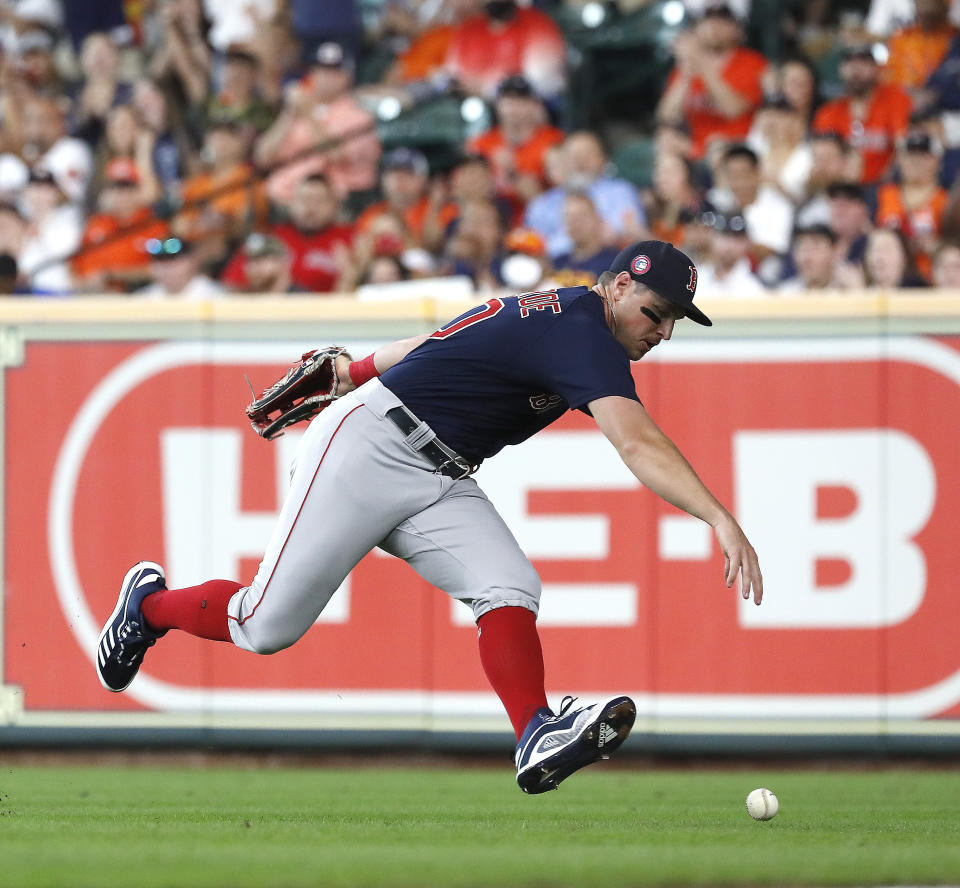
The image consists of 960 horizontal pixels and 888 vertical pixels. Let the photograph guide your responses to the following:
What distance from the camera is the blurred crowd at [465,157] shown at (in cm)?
983

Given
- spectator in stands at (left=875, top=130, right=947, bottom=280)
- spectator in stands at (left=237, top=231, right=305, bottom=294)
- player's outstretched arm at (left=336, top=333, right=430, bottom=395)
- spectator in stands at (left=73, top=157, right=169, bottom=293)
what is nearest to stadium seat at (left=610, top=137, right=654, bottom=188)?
spectator in stands at (left=875, top=130, right=947, bottom=280)

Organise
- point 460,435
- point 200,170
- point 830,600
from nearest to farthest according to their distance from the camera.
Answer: point 460,435 < point 830,600 < point 200,170

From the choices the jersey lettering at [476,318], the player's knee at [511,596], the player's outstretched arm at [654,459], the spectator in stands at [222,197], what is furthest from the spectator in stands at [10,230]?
the player's outstretched arm at [654,459]

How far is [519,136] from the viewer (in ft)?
37.5

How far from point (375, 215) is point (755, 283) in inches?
113

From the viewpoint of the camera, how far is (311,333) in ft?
29.0

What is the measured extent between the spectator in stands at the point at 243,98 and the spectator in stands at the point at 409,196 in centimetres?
192

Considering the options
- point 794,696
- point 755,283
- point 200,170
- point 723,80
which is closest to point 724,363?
point 755,283

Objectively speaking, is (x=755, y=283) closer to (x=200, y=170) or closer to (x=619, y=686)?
(x=619, y=686)

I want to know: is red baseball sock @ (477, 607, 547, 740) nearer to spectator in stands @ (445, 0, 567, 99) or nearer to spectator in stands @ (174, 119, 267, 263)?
spectator in stands @ (174, 119, 267, 263)

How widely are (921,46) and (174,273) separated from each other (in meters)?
5.23

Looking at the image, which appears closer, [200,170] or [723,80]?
[723,80]

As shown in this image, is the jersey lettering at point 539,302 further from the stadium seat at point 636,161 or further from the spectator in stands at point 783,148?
the stadium seat at point 636,161

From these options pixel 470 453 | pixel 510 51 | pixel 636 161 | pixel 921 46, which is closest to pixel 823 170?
pixel 921 46
